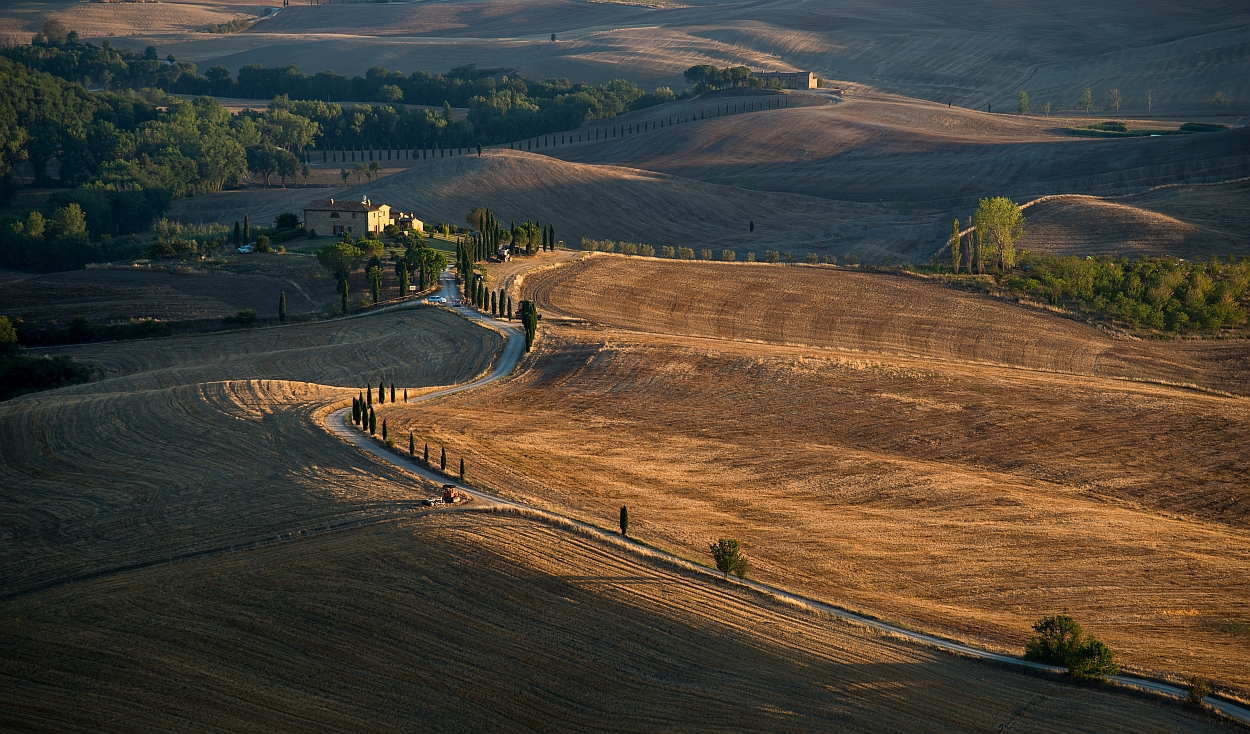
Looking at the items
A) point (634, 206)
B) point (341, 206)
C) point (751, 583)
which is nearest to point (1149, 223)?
point (634, 206)

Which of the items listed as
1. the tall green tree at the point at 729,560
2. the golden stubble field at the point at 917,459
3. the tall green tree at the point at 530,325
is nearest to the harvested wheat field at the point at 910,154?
the golden stubble field at the point at 917,459

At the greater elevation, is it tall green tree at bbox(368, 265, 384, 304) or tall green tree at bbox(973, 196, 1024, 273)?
tall green tree at bbox(973, 196, 1024, 273)

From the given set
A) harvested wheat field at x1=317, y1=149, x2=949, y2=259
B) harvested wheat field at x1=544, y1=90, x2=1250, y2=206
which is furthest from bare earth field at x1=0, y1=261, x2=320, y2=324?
harvested wheat field at x1=544, y1=90, x2=1250, y2=206

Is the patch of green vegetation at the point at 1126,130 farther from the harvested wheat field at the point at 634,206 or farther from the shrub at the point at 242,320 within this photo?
the shrub at the point at 242,320

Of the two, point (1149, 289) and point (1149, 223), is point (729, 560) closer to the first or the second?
point (1149, 289)

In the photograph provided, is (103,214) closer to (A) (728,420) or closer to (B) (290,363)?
(B) (290,363)

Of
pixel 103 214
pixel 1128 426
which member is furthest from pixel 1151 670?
pixel 103 214

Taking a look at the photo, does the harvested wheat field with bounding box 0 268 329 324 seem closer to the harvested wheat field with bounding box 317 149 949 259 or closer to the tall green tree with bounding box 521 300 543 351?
the tall green tree with bounding box 521 300 543 351
